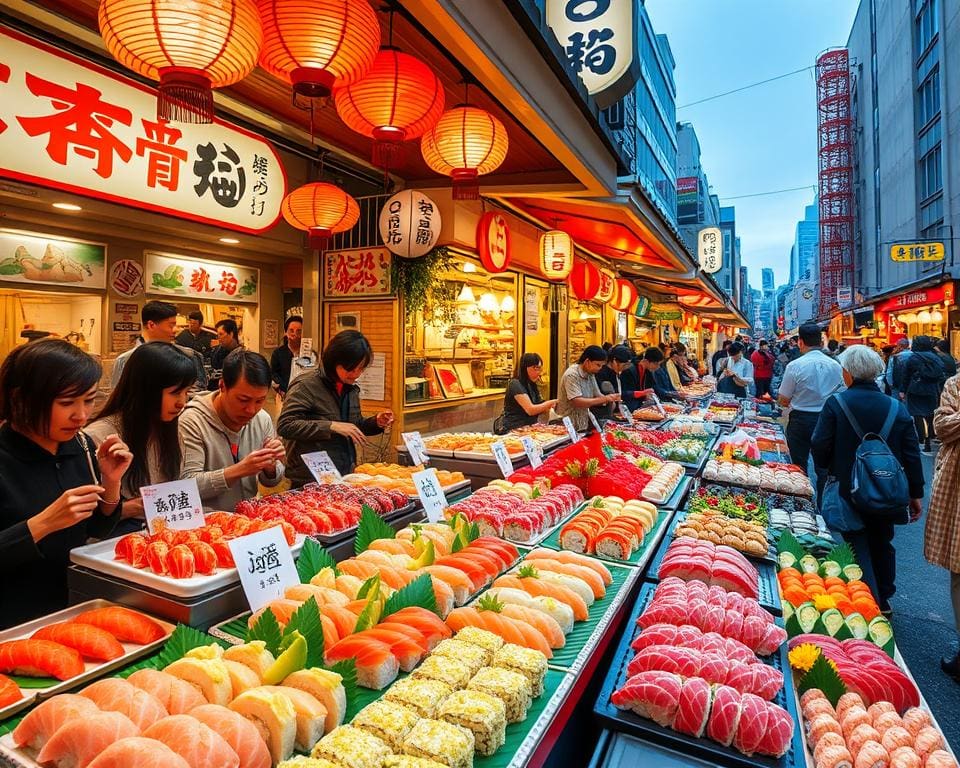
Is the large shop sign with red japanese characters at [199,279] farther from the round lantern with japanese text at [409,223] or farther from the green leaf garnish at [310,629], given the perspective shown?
the green leaf garnish at [310,629]

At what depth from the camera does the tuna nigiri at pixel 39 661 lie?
1918mm

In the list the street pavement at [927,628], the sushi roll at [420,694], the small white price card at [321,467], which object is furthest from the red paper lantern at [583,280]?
the sushi roll at [420,694]

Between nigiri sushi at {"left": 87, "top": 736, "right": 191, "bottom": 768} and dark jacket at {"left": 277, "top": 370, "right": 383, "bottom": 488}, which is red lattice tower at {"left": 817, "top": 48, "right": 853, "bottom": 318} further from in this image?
nigiri sushi at {"left": 87, "top": 736, "right": 191, "bottom": 768}

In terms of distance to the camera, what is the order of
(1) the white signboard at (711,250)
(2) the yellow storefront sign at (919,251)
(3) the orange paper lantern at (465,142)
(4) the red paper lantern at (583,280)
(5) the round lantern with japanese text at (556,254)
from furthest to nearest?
(1) the white signboard at (711,250), (2) the yellow storefront sign at (919,251), (4) the red paper lantern at (583,280), (5) the round lantern with japanese text at (556,254), (3) the orange paper lantern at (465,142)

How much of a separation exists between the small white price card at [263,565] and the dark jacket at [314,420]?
212cm

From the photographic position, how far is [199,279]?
31.0 feet

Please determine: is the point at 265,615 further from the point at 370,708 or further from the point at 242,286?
the point at 242,286

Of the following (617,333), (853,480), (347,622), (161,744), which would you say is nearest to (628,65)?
(853,480)

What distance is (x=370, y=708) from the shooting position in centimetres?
170

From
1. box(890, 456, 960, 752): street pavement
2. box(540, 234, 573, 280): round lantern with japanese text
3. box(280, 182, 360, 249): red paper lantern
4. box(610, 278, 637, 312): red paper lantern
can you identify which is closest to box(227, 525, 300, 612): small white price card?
box(890, 456, 960, 752): street pavement

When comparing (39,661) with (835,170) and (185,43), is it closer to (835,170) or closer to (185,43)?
(185,43)

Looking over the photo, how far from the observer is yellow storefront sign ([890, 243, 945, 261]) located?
2023cm

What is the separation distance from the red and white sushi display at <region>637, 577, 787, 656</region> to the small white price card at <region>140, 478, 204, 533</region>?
2255 mm

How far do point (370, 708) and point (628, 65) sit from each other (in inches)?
280
